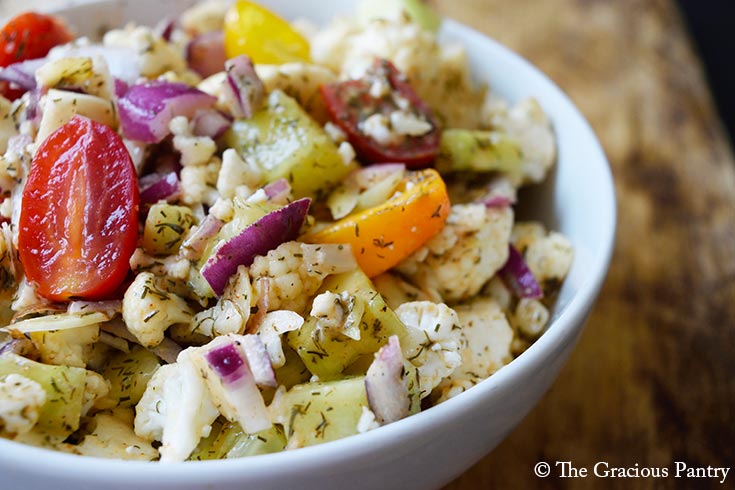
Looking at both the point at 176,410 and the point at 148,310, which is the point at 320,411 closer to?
the point at 176,410

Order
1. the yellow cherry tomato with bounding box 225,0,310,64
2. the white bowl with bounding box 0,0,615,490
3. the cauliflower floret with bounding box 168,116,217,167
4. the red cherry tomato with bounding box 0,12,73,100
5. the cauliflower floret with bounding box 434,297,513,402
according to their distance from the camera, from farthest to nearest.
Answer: the yellow cherry tomato with bounding box 225,0,310,64 < the red cherry tomato with bounding box 0,12,73,100 < the cauliflower floret with bounding box 168,116,217,167 < the cauliflower floret with bounding box 434,297,513,402 < the white bowl with bounding box 0,0,615,490

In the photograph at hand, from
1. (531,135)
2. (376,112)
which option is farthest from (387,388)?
(531,135)

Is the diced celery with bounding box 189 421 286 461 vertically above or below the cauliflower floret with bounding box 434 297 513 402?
above

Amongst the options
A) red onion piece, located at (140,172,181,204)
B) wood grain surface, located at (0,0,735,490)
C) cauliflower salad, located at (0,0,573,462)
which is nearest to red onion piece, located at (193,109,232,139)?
cauliflower salad, located at (0,0,573,462)

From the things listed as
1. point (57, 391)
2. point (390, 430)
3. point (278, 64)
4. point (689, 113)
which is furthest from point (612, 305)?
point (57, 391)

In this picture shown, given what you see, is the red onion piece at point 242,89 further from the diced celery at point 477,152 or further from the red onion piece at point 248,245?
the diced celery at point 477,152

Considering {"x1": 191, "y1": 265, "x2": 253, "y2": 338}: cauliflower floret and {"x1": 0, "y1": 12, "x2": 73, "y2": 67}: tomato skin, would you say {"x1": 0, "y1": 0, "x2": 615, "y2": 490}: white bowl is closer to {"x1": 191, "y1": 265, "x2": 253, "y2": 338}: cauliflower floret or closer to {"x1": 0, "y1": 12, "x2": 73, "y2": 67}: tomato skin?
{"x1": 191, "y1": 265, "x2": 253, "y2": 338}: cauliflower floret
